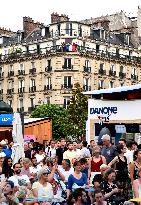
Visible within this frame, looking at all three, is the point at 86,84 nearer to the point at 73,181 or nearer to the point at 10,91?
the point at 10,91

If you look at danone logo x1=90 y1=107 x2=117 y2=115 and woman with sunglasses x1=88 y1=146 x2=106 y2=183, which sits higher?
danone logo x1=90 y1=107 x2=117 y2=115

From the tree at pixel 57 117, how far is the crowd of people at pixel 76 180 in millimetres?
51792

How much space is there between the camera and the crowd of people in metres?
10.8

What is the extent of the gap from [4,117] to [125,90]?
5660 mm

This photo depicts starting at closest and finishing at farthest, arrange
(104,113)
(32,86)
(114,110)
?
(114,110)
(104,113)
(32,86)

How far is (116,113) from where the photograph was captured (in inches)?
1028

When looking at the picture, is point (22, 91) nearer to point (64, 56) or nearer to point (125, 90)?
point (64, 56)

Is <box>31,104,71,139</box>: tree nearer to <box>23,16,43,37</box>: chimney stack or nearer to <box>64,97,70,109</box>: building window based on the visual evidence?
<box>64,97,70,109</box>: building window

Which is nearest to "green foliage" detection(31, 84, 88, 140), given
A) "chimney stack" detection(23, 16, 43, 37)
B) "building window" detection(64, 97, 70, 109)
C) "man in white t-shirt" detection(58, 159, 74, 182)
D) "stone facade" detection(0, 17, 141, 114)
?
"building window" detection(64, 97, 70, 109)

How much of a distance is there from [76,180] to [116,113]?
43.8 ft

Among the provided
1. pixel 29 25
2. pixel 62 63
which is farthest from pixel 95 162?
pixel 29 25

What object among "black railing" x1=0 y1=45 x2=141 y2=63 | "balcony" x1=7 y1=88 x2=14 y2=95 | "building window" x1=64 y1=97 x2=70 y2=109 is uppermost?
"black railing" x1=0 y1=45 x2=141 y2=63

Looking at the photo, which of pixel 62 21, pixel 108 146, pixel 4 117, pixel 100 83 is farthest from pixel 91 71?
pixel 108 146

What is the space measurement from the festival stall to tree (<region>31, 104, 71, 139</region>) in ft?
135
